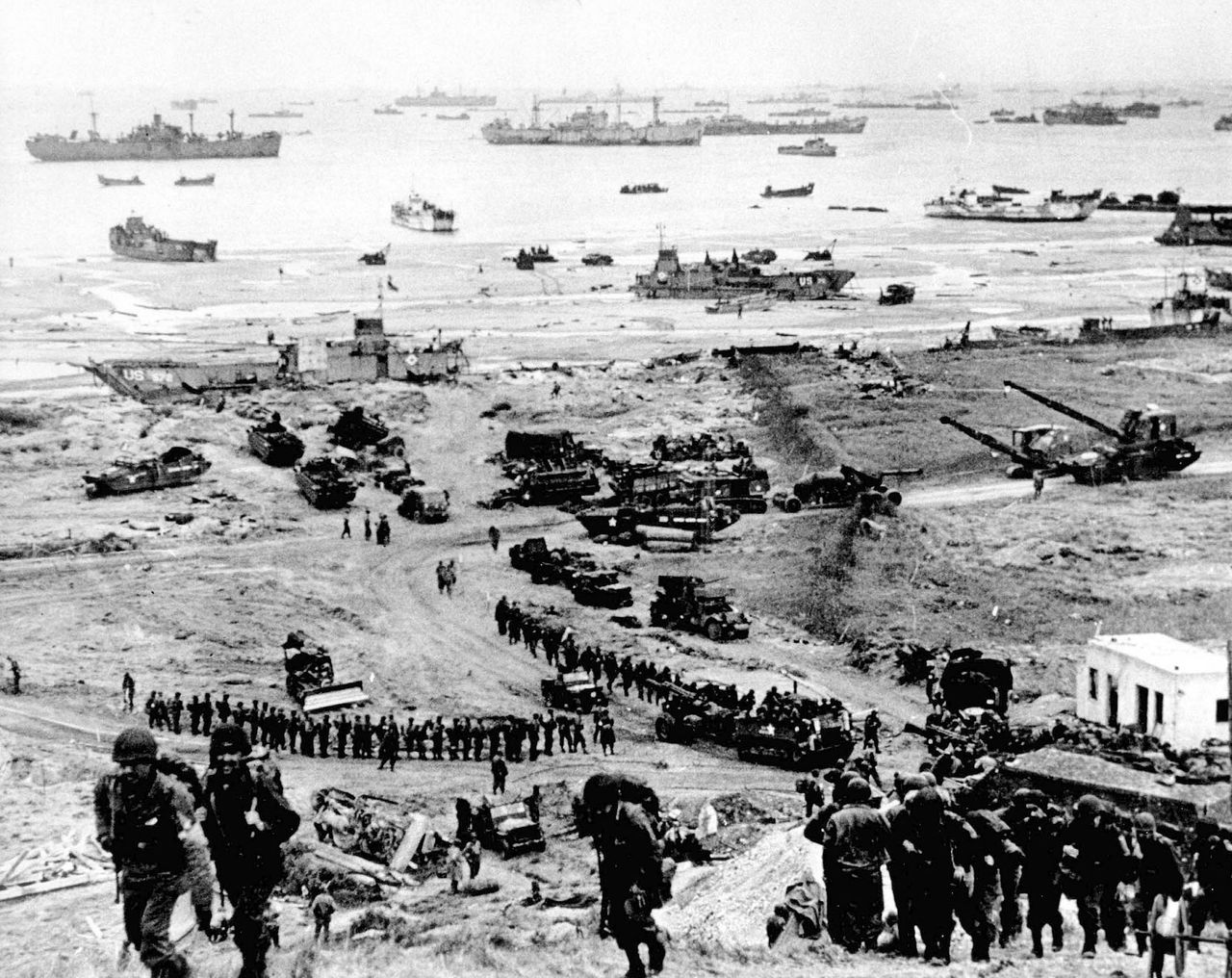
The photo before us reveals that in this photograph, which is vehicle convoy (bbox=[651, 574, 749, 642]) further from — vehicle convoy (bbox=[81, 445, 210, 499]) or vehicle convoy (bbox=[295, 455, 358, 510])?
vehicle convoy (bbox=[81, 445, 210, 499])

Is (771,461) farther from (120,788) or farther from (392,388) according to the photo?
(120,788)

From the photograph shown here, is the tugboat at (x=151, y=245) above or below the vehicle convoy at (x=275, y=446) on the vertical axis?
above

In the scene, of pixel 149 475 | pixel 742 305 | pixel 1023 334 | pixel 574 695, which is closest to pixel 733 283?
pixel 742 305

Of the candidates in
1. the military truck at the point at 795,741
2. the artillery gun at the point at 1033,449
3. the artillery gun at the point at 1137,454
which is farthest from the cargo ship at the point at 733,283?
the military truck at the point at 795,741

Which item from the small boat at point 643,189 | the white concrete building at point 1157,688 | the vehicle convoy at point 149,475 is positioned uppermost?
the small boat at point 643,189

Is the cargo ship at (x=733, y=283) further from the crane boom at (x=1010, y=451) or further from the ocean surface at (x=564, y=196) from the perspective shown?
the crane boom at (x=1010, y=451)

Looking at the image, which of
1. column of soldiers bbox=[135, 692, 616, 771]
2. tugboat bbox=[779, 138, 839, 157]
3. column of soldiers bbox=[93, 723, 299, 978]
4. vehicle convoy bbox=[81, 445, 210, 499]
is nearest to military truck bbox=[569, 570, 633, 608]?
column of soldiers bbox=[135, 692, 616, 771]
